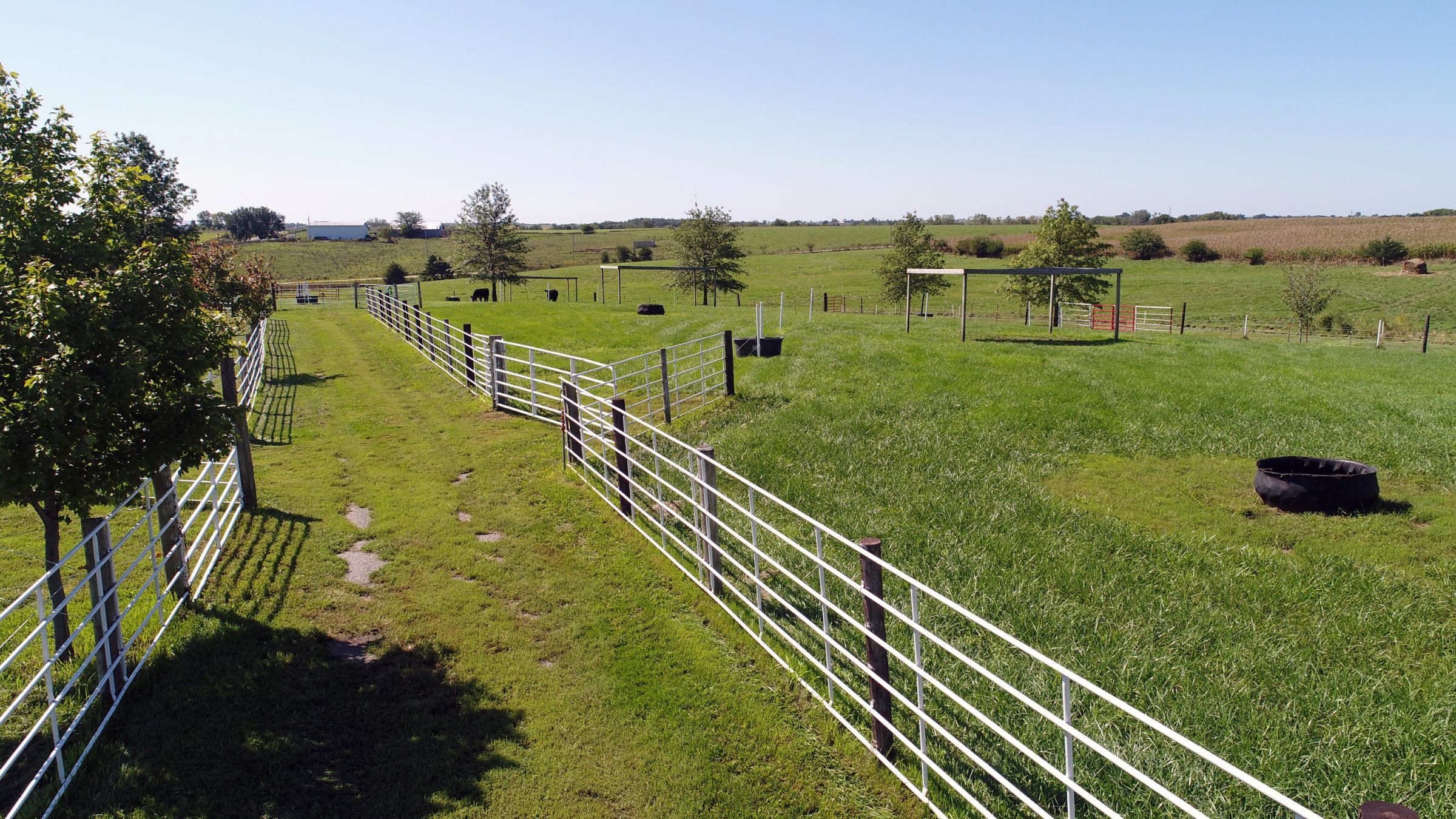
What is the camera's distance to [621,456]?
9484 millimetres

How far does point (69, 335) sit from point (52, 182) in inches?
61.7

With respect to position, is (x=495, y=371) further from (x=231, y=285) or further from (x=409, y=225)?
(x=409, y=225)

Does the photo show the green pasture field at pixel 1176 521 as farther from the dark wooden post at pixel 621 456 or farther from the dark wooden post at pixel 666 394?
the dark wooden post at pixel 621 456

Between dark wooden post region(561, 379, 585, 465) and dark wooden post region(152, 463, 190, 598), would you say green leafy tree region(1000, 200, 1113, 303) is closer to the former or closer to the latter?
dark wooden post region(561, 379, 585, 465)

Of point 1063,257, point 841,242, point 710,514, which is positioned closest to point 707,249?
point 1063,257

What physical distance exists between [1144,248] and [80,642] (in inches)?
3651

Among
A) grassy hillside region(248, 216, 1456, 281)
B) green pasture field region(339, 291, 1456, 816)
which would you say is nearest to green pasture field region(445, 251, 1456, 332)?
grassy hillside region(248, 216, 1456, 281)

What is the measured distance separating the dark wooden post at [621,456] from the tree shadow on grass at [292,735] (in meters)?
3.37

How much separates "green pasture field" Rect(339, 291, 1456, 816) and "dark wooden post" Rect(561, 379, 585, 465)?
197 centimetres

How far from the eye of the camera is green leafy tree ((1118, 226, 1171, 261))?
275ft

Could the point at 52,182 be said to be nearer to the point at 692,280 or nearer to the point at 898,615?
the point at 898,615

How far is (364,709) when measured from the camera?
5633 millimetres

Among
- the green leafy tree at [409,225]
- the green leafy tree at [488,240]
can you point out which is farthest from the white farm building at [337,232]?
the green leafy tree at [488,240]

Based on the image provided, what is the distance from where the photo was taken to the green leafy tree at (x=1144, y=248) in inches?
3305
